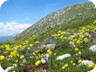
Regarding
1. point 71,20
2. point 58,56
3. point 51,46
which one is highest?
point 71,20

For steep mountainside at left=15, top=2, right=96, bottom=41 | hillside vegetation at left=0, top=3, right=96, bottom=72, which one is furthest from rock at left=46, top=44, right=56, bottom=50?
steep mountainside at left=15, top=2, right=96, bottom=41

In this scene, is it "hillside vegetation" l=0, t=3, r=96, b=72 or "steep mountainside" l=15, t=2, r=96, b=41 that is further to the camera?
"steep mountainside" l=15, t=2, r=96, b=41

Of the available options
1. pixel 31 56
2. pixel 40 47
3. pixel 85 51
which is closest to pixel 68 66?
pixel 85 51

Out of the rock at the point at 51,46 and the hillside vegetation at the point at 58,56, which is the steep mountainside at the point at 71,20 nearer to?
the hillside vegetation at the point at 58,56

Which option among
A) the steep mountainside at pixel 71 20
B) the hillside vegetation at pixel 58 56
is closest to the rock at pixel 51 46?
the hillside vegetation at pixel 58 56

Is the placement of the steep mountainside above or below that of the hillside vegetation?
above

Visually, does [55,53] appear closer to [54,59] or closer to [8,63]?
[54,59]

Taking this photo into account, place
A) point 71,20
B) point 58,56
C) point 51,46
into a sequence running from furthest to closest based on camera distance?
1. point 71,20
2. point 51,46
3. point 58,56

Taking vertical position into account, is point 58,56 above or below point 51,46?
below

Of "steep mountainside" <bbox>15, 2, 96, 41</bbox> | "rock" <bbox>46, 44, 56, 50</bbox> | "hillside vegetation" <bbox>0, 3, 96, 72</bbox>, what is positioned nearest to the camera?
"hillside vegetation" <bbox>0, 3, 96, 72</bbox>

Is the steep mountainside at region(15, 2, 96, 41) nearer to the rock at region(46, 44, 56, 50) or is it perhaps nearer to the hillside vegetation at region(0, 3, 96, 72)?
the hillside vegetation at region(0, 3, 96, 72)

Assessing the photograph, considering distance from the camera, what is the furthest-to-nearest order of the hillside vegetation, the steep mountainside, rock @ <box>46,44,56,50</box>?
the steep mountainside, rock @ <box>46,44,56,50</box>, the hillside vegetation

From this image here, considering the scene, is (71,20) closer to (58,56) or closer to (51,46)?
(51,46)

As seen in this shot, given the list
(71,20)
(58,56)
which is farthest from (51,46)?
(71,20)
